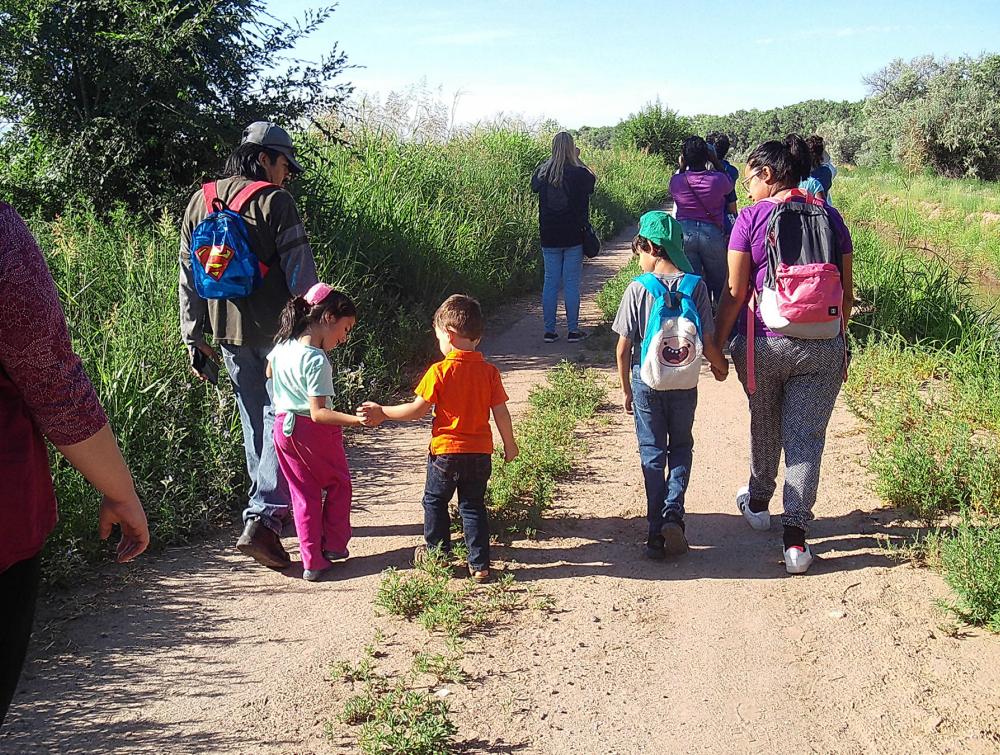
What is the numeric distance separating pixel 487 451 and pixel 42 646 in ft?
6.43

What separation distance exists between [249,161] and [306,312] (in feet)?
2.75

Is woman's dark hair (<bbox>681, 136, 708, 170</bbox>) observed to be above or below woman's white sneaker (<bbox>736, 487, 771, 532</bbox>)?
above

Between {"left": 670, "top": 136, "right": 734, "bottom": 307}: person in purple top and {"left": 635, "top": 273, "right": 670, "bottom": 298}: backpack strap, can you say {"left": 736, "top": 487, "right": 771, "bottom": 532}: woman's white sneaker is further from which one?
{"left": 670, "top": 136, "right": 734, "bottom": 307}: person in purple top

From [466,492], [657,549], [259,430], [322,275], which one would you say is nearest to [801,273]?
[657,549]

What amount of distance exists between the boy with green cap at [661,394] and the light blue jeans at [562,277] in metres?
4.27

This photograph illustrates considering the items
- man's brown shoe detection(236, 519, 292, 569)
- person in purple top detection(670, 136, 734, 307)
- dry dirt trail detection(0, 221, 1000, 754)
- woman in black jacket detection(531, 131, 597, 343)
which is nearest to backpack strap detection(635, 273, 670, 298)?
dry dirt trail detection(0, 221, 1000, 754)

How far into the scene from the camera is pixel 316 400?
156 inches

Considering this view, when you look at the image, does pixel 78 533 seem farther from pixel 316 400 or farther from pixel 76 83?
pixel 76 83

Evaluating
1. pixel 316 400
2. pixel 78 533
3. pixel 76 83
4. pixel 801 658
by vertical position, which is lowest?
pixel 801 658

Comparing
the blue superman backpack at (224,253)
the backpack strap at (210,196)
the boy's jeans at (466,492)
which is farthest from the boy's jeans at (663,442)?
the backpack strap at (210,196)

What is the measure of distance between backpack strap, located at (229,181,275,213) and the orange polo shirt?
45.6 inches

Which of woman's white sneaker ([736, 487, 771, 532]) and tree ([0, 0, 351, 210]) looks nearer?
woman's white sneaker ([736, 487, 771, 532])

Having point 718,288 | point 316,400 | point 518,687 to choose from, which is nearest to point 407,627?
point 518,687

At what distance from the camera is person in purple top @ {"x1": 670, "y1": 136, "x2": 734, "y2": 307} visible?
7.16 meters
